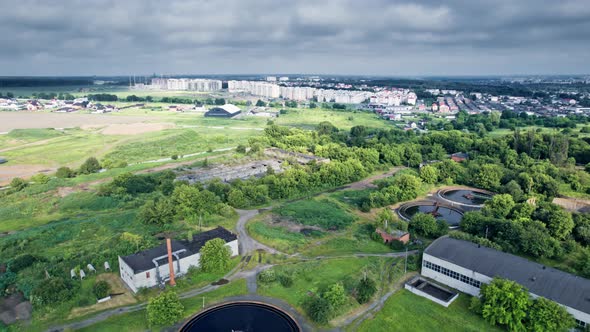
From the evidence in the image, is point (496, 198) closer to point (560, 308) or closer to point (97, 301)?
point (560, 308)

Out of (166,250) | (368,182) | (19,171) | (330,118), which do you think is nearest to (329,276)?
(166,250)

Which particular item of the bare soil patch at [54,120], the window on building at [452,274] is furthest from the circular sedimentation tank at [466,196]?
the bare soil patch at [54,120]

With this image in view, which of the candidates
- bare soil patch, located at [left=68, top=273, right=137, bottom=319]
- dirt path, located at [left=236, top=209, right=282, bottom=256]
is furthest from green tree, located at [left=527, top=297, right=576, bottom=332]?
bare soil patch, located at [left=68, top=273, right=137, bottom=319]

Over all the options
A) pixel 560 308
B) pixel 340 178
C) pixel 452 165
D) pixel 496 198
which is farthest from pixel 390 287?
pixel 452 165

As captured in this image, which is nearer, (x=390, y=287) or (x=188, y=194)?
(x=390, y=287)

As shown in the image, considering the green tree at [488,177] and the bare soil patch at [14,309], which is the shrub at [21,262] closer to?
the bare soil patch at [14,309]

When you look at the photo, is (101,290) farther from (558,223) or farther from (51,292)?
(558,223)
